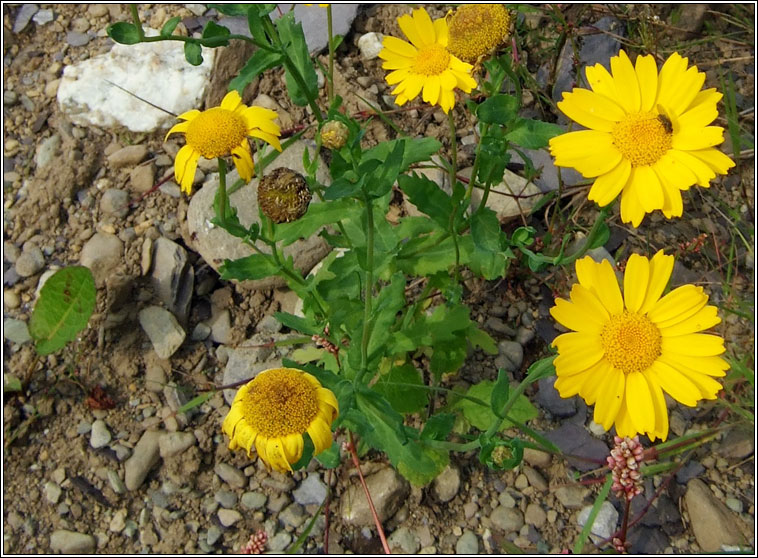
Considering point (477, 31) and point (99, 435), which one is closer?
point (477, 31)

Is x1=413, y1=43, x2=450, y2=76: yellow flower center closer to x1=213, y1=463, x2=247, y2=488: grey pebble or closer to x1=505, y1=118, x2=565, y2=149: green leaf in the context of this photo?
x1=505, y1=118, x2=565, y2=149: green leaf

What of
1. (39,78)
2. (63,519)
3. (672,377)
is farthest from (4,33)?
(672,377)

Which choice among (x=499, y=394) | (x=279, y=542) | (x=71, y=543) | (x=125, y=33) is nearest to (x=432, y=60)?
(x=125, y=33)

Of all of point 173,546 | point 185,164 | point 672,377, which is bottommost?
point 173,546

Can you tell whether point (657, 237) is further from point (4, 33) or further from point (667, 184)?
point (4, 33)

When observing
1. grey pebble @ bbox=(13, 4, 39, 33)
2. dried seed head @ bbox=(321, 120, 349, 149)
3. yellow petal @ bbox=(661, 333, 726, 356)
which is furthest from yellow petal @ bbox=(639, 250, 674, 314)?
grey pebble @ bbox=(13, 4, 39, 33)

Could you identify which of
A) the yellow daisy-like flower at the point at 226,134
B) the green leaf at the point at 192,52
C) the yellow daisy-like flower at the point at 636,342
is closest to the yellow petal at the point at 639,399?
the yellow daisy-like flower at the point at 636,342

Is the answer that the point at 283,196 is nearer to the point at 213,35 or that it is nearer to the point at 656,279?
the point at 213,35
